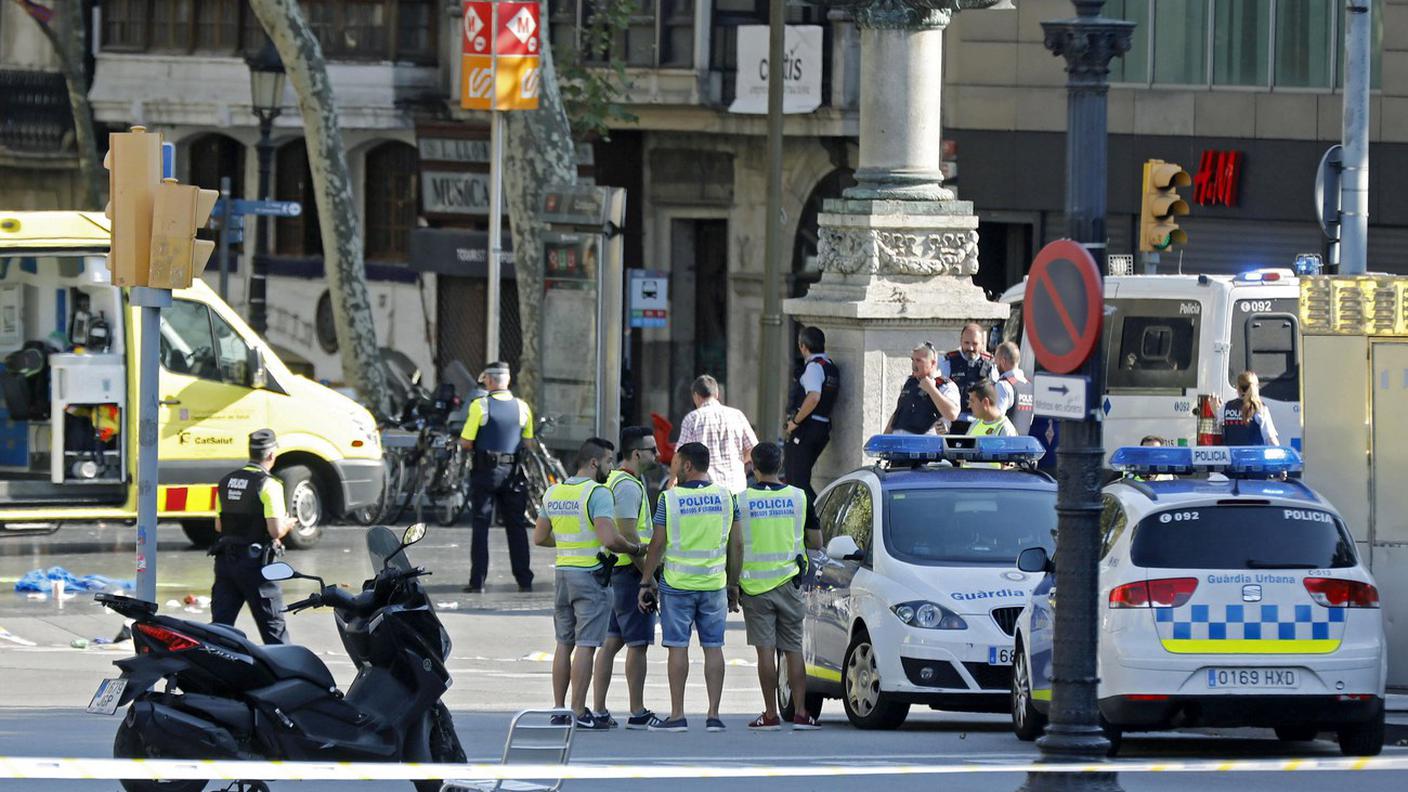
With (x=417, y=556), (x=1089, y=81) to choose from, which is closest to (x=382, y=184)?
(x=417, y=556)

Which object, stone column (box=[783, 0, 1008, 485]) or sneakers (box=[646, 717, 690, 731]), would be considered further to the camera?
stone column (box=[783, 0, 1008, 485])

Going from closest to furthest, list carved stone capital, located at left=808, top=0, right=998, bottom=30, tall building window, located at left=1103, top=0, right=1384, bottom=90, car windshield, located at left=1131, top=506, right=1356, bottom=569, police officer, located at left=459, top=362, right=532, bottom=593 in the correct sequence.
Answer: car windshield, located at left=1131, top=506, right=1356, bottom=569 → carved stone capital, located at left=808, top=0, right=998, bottom=30 → police officer, located at left=459, top=362, right=532, bottom=593 → tall building window, located at left=1103, top=0, right=1384, bottom=90

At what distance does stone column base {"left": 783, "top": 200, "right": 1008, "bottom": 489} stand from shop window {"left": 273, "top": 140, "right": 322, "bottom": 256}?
20.2 m

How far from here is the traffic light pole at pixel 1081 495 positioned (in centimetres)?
1016

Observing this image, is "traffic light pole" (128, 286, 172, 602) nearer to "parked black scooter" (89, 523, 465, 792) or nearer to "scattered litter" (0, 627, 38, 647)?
"scattered litter" (0, 627, 38, 647)

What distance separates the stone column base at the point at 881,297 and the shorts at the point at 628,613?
5.72 m

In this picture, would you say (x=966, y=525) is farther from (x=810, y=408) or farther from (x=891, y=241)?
(x=891, y=241)

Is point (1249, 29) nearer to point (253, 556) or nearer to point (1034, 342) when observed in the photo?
point (253, 556)

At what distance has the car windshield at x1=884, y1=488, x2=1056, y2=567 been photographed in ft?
46.1

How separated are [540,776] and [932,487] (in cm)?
570

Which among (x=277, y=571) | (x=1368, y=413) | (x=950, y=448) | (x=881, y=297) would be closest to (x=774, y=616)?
(x=950, y=448)

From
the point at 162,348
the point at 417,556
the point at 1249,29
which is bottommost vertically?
the point at 417,556

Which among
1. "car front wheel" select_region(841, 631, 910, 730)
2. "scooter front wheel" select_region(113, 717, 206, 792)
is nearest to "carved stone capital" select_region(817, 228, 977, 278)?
"car front wheel" select_region(841, 631, 910, 730)

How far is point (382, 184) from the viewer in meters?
38.2
